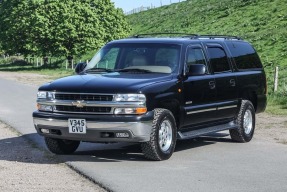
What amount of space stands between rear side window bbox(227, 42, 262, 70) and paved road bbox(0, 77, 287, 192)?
143 centimetres

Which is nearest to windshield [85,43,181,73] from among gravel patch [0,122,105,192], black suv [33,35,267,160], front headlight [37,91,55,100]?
black suv [33,35,267,160]

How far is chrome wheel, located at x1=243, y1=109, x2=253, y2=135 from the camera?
1071cm

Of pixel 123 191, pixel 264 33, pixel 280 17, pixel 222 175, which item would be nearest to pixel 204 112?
pixel 222 175

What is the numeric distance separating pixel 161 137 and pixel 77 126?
123 cm

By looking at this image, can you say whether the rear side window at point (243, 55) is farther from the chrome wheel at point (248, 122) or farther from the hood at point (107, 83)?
the hood at point (107, 83)

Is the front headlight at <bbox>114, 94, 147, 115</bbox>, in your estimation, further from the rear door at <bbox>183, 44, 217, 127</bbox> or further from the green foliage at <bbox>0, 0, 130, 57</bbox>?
the green foliage at <bbox>0, 0, 130, 57</bbox>

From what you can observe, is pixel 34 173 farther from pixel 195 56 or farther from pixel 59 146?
pixel 195 56

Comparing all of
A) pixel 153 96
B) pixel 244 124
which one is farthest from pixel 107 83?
pixel 244 124

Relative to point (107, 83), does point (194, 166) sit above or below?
below

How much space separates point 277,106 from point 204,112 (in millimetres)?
8065

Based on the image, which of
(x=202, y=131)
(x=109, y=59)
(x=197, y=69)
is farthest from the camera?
(x=109, y=59)

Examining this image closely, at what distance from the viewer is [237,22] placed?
5703cm

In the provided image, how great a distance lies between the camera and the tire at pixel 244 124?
1046cm

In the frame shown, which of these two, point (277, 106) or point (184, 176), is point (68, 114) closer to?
point (184, 176)
